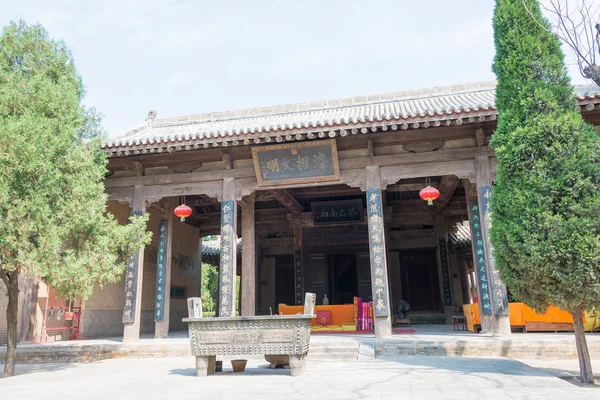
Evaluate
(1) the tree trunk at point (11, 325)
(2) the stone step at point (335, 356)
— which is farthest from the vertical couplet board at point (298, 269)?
(1) the tree trunk at point (11, 325)

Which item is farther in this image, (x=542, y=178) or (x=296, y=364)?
(x=296, y=364)

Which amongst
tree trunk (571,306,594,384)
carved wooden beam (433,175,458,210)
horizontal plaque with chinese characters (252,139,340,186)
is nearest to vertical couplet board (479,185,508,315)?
carved wooden beam (433,175,458,210)

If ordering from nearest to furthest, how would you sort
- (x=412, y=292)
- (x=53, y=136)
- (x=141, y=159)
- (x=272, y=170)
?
1. (x=53, y=136)
2. (x=272, y=170)
3. (x=141, y=159)
4. (x=412, y=292)

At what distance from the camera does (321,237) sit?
45.6 feet

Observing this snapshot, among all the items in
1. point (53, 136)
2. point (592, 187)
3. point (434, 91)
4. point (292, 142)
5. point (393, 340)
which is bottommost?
point (393, 340)

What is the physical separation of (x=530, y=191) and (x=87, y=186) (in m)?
5.79

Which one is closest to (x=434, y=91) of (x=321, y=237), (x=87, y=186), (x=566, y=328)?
(x=321, y=237)

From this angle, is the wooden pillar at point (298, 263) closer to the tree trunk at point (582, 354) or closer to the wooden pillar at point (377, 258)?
the wooden pillar at point (377, 258)

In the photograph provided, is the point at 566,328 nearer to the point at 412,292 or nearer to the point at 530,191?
the point at 530,191

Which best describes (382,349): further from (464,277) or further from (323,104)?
(464,277)

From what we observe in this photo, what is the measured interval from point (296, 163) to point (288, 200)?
3.58m

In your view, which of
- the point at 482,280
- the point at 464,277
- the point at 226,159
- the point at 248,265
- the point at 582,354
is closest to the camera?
the point at 582,354

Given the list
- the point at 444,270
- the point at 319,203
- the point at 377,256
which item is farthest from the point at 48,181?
the point at 444,270

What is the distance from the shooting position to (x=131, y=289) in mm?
8680
